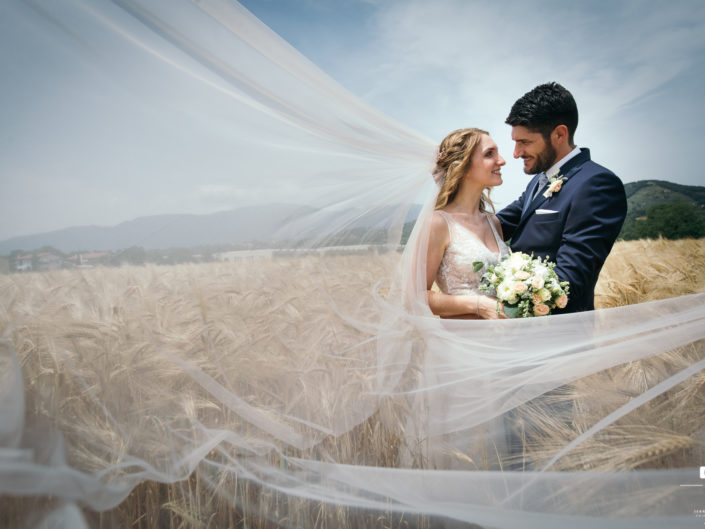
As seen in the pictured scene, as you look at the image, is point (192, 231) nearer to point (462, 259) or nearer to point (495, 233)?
Answer: point (462, 259)

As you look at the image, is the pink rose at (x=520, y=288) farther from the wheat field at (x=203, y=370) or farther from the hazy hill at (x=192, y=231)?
the hazy hill at (x=192, y=231)

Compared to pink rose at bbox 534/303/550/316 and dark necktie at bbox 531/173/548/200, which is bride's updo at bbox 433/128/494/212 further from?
pink rose at bbox 534/303/550/316

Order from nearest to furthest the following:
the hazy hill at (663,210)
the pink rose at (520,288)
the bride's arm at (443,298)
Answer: the pink rose at (520,288) → the bride's arm at (443,298) → the hazy hill at (663,210)

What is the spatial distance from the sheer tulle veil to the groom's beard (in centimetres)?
109

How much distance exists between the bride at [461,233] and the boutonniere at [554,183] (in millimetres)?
316

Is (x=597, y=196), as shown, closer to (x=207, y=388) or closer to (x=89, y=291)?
(x=207, y=388)

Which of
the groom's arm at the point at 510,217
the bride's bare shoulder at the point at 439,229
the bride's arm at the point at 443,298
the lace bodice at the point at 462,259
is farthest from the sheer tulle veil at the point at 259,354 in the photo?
the groom's arm at the point at 510,217

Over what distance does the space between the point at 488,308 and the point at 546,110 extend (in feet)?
4.17

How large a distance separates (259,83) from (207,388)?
1.49m

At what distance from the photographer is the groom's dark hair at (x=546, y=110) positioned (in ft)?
8.75

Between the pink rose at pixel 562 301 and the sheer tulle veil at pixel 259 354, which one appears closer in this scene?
the sheer tulle veil at pixel 259 354

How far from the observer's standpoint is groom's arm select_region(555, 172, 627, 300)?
2.40 metres

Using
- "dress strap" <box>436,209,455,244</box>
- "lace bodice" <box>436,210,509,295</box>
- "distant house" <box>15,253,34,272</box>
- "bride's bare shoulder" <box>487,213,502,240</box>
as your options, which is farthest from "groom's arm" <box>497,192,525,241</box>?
"distant house" <box>15,253,34,272</box>

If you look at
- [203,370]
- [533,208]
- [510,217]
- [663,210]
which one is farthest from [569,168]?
[663,210]
